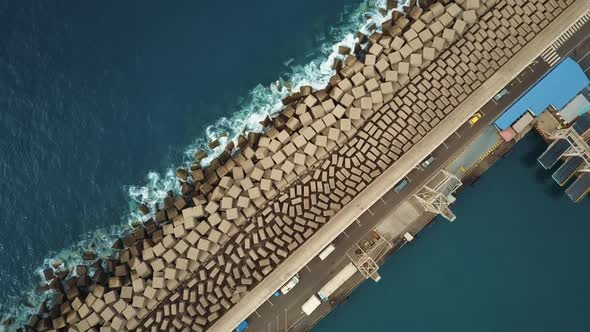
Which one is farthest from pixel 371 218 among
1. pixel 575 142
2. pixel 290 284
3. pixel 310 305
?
pixel 575 142

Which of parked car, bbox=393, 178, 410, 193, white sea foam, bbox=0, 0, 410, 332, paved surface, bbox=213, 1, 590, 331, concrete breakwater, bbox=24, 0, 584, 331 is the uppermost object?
white sea foam, bbox=0, 0, 410, 332

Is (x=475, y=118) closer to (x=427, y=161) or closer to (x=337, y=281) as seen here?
(x=427, y=161)

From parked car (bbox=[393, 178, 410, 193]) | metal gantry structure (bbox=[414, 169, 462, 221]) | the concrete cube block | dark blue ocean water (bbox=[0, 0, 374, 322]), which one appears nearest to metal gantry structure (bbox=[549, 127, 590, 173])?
metal gantry structure (bbox=[414, 169, 462, 221])

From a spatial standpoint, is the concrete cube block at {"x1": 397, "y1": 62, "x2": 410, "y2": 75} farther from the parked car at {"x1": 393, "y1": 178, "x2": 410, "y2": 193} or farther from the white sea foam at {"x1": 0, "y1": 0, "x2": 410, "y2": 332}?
the parked car at {"x1": 393, "y1": 178, "x2": 410, "y2": 193}

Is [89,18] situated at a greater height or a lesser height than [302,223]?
greater

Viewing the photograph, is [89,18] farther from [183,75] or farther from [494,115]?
[494,115]

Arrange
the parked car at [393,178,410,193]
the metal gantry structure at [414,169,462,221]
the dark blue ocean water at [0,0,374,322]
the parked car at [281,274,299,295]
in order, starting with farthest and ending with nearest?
the parked car at [393,178,410,193] → the dark blue ocean water at [0,0,374,322] → the parked car at [281,274,299,295] → the metal gantry structure at [414,169,462,221]

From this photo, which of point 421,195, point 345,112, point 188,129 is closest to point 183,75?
point 188,129

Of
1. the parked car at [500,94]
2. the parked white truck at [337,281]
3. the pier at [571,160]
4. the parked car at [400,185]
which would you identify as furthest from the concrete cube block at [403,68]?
the parked white truck at [337,281]
